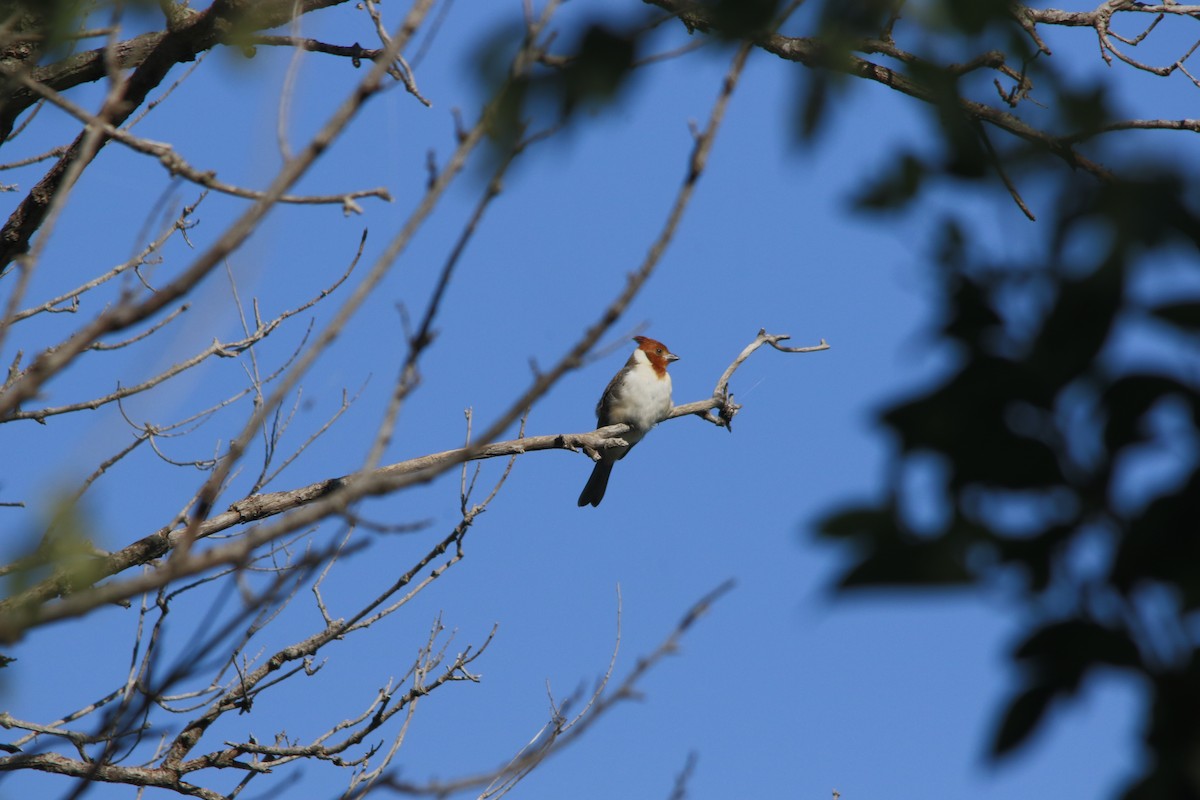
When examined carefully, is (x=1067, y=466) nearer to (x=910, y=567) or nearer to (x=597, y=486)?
(x=910, y=567)

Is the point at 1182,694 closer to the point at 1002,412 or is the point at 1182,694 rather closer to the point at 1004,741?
the point at 1004,741

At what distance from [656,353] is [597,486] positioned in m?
1.30

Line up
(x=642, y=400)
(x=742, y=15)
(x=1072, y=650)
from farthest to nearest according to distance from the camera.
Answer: (x=642, y=400)
(x=742, y=15)
(x=1072, y=650)

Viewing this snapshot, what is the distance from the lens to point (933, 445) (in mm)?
1018

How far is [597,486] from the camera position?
28.8ft

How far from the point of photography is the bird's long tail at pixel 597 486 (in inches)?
346

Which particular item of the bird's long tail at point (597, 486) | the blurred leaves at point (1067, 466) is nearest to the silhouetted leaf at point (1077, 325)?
the blurred leaves at point (1067, 466)

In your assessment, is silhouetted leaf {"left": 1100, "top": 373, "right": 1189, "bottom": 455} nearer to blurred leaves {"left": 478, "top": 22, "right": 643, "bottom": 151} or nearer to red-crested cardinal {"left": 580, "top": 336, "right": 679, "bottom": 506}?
blurred leaves {"left": 478, "top": 22, "right": 643, "bottom": 151}

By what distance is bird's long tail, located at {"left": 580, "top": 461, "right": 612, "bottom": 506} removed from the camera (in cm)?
878

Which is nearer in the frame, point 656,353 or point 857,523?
point 857,523

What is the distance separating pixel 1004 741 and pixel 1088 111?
594mm

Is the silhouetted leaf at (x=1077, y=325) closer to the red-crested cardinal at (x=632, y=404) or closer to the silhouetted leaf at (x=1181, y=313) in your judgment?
the silhouetted leaf at (x=1181, y=313)

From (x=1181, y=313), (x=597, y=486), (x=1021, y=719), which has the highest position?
(x=597, y=486)

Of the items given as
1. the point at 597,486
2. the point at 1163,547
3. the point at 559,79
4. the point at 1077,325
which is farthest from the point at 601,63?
the point at 597,486
